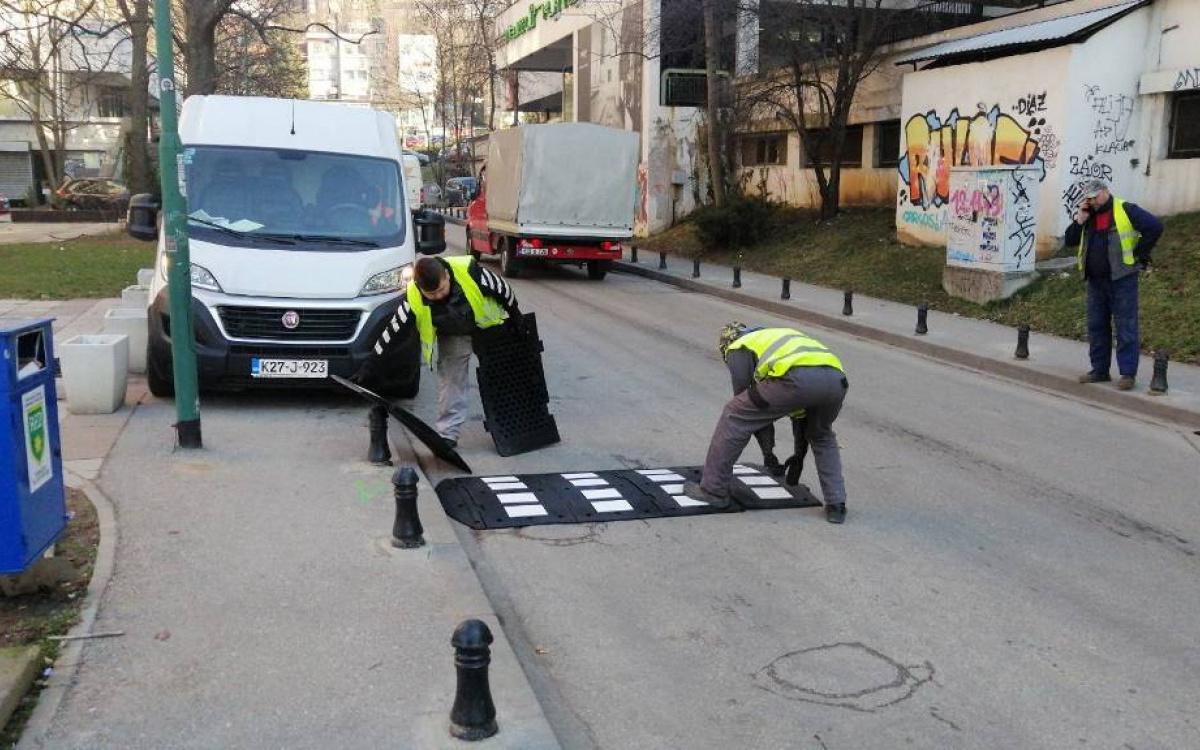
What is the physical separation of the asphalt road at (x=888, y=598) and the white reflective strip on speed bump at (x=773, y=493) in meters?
0.26

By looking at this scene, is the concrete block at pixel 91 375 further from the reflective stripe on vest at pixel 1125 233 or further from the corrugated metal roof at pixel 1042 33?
the corrugated metal roof at pixel 1042 33

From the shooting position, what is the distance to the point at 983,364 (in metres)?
12.0

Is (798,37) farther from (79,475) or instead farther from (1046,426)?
(79,475)

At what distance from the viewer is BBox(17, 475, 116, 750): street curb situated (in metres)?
3.61

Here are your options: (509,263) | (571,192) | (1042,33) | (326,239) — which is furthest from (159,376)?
(1042,33)

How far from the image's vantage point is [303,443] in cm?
756

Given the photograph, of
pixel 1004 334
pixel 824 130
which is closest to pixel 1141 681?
pixel 1004 334

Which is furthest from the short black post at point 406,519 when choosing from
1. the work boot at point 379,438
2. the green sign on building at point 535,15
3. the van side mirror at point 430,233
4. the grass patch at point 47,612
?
the green sign on building at point 535,15

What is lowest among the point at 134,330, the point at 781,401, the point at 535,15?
the point at 134,330

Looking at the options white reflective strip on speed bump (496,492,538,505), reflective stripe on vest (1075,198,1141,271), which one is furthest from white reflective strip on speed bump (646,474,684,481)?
reflective stripe on vest (1075,198,1141,271)

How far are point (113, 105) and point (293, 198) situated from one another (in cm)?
6081

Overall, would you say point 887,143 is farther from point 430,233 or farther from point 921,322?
point 430,233

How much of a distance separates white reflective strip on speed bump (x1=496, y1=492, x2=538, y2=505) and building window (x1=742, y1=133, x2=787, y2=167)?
22.7 metres

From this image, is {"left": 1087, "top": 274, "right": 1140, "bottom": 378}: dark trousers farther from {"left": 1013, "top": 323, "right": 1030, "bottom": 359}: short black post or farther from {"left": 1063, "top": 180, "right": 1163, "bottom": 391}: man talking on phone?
{"left": 1013, "top": 323, "right": 1030, "bottom": 359}: short black post
